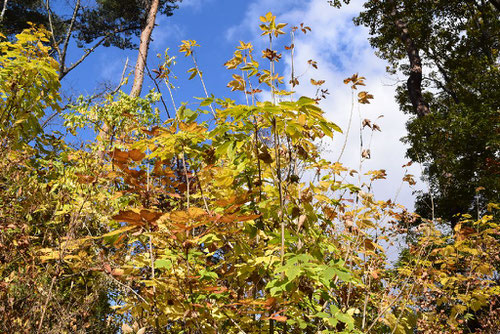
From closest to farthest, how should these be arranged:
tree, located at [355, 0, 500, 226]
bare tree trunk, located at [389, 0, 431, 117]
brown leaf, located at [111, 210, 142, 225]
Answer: brown leaf, located at [111, 210, 142, 225] < tree, located at [355, 0, 500, 226] < bare tree trunk, located at [389, 0, 431, 117]

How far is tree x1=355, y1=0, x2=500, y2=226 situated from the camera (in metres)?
8.06

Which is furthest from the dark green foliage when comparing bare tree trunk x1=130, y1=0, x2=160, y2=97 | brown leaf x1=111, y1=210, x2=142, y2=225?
brown leaf x1=111, y1=210, x2=142, y2=225

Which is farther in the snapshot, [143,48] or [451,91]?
[451,91]

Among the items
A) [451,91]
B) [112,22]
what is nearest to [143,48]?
[112,22]

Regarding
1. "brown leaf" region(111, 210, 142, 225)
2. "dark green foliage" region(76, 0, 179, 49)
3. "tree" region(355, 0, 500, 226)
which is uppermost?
"dark green foliage" region(76, 0, 179, 49)

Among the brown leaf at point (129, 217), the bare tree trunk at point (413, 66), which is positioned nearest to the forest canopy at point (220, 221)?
the brown leaf at point (129, 217)

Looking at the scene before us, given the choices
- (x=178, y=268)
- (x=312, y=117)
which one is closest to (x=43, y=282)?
(x=178, y=268)

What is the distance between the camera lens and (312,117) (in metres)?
1.56

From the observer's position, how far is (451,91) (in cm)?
1166

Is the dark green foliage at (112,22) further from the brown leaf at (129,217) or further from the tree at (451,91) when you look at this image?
the brown leaf at (129,217)

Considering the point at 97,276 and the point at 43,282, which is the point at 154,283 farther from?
the point at 97,276

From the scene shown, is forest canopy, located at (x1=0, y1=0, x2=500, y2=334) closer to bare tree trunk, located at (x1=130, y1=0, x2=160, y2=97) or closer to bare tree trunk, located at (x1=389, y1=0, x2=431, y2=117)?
bare tree trunk, located at (x1=130, y1=0, x2=160, y2=97)

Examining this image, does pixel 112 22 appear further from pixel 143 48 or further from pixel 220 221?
pixel 220 221

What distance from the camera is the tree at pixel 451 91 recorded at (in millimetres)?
8062
